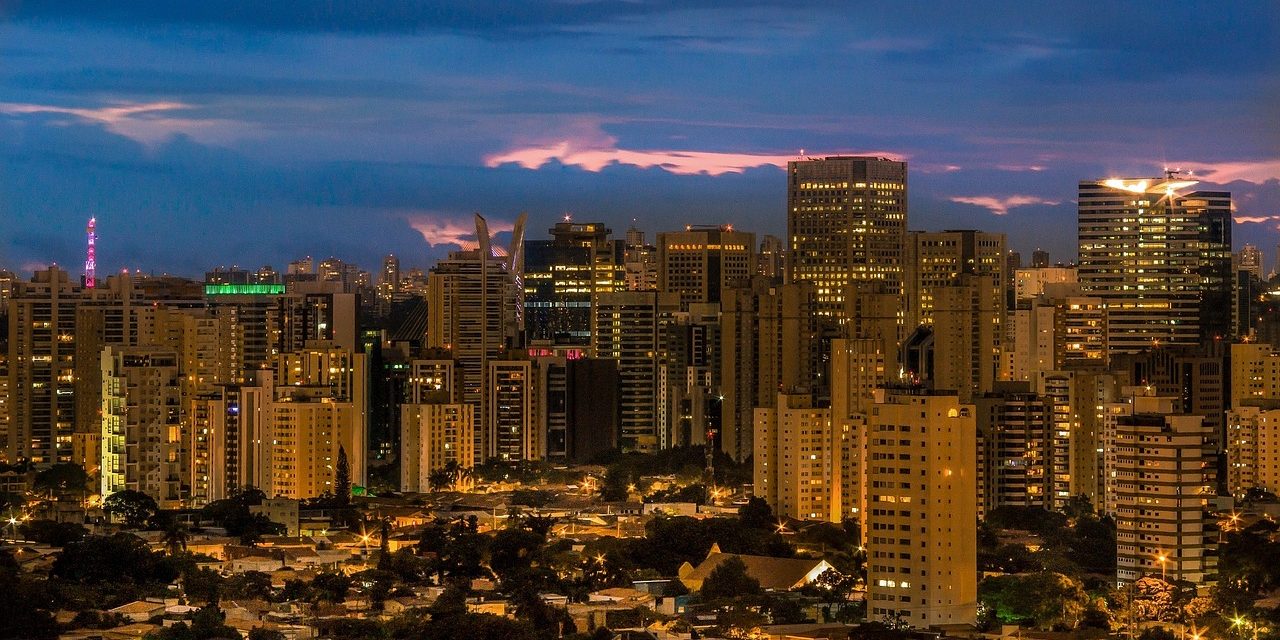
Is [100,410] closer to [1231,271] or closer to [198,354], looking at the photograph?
[198,354]

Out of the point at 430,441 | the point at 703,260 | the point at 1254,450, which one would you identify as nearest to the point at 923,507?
the point at 1254,450

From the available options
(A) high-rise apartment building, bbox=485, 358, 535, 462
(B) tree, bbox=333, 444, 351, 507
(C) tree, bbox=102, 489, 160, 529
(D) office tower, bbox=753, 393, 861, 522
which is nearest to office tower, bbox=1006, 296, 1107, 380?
(D) office tower, bbox=753, 393, 861, 522

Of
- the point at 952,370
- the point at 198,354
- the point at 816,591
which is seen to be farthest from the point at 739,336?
the point at 816,591

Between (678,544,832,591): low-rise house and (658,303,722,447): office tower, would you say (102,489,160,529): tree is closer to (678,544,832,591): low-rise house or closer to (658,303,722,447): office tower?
(678,544,832,591): low-rise house

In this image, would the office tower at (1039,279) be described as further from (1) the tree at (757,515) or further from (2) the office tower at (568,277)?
(1) the tree at (757,515)

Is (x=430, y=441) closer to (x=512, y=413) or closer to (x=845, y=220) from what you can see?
(x=512, y=413)
